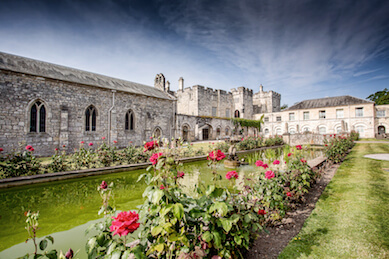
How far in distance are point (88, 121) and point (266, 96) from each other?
117ft

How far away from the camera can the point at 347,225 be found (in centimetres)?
288

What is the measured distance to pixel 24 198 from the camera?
15.1 ft

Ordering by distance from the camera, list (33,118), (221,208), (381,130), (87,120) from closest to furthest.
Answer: (221,208) → (33,118) → (87,120) → (381,130)

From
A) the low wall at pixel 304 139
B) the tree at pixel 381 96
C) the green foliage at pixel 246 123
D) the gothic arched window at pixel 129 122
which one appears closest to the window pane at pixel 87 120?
the gothic arched window at pixel 129 122

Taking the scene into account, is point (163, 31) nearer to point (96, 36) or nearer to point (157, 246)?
point (96, 36)

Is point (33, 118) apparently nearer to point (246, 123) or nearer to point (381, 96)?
point (246, 123)

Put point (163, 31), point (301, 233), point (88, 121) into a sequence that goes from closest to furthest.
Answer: point (301, 233) < point (163, 31) < point (88, 121)

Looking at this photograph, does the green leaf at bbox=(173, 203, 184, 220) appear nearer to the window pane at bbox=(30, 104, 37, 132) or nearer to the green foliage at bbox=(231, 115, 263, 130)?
the window pane at bbox=(30, 104, 37, 132)

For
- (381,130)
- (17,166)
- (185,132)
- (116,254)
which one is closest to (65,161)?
(17,166)

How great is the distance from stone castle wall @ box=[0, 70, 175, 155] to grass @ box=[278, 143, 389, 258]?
10.5 m

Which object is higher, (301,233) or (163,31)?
(163,31)

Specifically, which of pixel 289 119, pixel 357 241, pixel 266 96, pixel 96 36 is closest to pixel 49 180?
pixel 96 36

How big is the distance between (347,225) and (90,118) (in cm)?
1506

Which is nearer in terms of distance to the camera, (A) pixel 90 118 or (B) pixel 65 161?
(B) pixel 65 161
